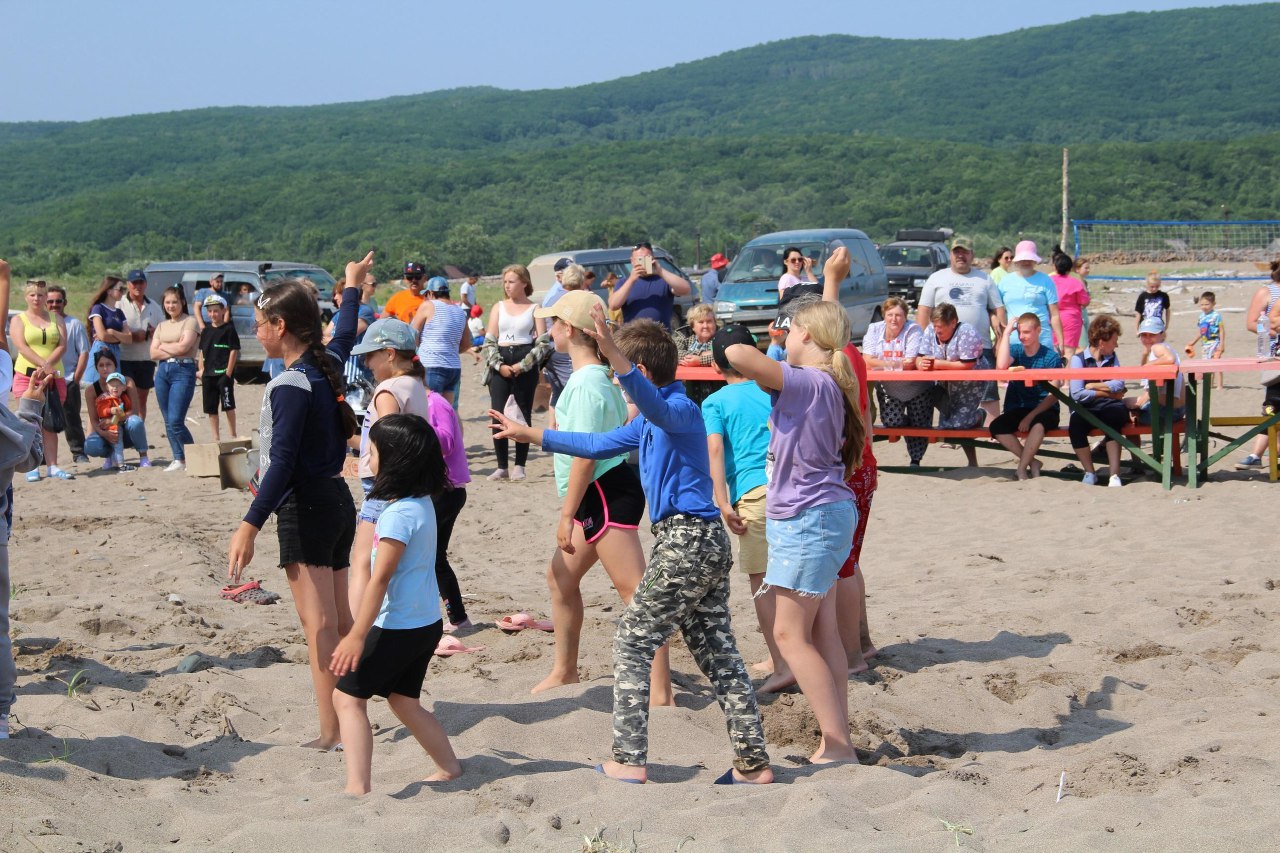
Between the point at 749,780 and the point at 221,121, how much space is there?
17912 cm

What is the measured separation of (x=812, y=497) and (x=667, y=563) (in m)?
0.55

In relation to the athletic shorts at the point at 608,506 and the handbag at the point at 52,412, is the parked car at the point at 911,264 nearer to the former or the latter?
the handbag at the point at 52,412

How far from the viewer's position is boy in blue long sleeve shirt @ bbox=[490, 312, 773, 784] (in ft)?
15.0

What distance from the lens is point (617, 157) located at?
117 metres

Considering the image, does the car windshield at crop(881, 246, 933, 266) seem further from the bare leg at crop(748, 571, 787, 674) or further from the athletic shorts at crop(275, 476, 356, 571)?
the athletic shorts at crop(275, 476, 356, 571)

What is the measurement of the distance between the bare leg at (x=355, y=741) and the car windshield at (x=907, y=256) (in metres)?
23.8

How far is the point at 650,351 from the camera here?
486 centimetres

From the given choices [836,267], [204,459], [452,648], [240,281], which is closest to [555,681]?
[452,648]

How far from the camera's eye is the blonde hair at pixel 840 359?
4.73 m

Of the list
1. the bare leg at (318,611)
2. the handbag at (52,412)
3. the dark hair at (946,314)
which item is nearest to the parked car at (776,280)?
the dark hair at (946,314)

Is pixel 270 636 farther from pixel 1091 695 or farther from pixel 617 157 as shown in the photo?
pixel 617 157

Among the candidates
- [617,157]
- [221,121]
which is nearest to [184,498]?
[617,157]

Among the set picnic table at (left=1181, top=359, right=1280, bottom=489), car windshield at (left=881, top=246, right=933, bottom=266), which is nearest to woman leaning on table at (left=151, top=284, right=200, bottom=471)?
picnic table at (left=1181, top=359, right=1280, bottom=489)

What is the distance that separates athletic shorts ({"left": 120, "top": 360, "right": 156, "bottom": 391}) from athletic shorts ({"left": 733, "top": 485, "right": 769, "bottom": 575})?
30.0 ft
